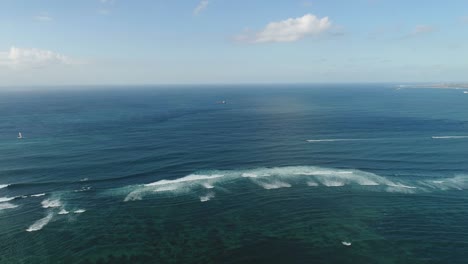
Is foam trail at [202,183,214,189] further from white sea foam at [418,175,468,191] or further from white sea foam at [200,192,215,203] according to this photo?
white sea foam at [418,175,468,191]

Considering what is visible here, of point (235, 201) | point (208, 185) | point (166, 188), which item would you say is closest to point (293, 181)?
point (235, 201)

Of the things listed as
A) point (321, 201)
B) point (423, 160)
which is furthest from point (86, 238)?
point (423, 160)

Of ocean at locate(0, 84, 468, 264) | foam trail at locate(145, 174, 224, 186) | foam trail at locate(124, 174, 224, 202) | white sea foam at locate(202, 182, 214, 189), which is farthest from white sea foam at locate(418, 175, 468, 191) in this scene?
foam trail at locate(145, 174, 224, 186)

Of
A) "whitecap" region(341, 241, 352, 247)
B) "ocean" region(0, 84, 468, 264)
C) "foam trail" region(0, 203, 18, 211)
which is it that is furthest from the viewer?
"foam trail" region(0, 203, 18, 211)

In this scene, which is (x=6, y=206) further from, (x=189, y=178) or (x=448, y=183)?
(x=448, y=183)

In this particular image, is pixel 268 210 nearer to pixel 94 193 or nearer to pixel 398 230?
pixel 398 230
